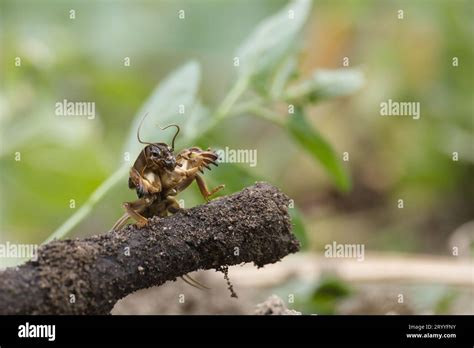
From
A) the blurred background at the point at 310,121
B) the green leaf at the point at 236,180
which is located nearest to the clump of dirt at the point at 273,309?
the green leaf at the point at 236,180

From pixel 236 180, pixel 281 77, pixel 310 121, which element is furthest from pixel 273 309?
pixel 310 121

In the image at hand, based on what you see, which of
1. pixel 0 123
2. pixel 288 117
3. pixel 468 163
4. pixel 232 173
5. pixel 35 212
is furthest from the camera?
pixel 468 163

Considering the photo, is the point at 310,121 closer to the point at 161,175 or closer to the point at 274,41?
the point at 274,41

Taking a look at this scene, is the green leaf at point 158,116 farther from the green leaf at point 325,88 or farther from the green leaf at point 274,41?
the green leaf at point 325,88

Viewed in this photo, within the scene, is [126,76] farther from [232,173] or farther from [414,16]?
[232,173]
